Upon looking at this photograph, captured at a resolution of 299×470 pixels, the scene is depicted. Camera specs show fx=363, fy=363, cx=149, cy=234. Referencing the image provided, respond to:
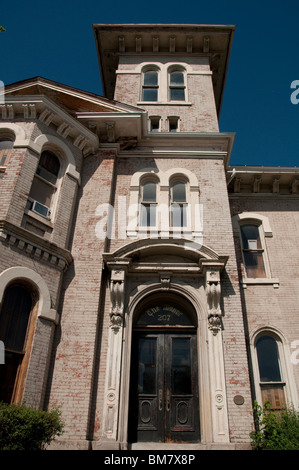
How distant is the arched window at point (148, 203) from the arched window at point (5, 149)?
164 inches

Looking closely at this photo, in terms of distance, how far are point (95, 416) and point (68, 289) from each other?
3.10 m

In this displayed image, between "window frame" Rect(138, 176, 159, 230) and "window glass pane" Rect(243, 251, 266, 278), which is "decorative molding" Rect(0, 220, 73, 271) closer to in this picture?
"window frame" Rect(138, 176, 159, 230)

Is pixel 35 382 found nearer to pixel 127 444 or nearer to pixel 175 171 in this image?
pixel 127 444

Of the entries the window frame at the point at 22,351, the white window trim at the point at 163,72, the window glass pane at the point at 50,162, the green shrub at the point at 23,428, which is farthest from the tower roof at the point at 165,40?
the green shrub at the point at 23,428

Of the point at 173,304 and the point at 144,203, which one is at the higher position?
the point at 144,203

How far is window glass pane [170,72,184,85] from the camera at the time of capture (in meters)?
16.1

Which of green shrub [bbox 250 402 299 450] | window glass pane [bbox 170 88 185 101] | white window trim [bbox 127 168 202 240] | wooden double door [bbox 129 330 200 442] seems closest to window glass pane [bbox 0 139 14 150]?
white window trim [bbox 127 168 202 240]

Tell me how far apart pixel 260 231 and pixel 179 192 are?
315 cm

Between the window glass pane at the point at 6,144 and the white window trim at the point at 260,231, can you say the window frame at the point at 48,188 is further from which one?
the white window trim at the point at 260,231

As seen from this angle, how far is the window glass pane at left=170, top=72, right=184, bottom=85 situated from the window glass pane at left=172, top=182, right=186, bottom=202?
6.33 metres

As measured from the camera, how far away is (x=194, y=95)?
15219mm

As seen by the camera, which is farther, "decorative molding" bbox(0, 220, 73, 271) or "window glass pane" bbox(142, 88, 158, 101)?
"window glass pane" bbox(142, 88, 158, 101)
